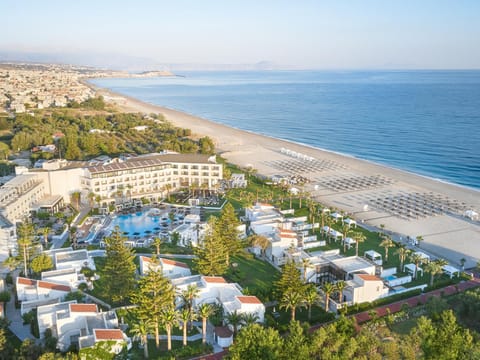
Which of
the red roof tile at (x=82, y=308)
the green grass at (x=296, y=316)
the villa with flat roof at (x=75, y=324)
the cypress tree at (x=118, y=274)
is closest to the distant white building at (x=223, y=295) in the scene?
the green grass at (x=296, y=316)

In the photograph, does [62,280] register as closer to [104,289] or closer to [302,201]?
[104,289]

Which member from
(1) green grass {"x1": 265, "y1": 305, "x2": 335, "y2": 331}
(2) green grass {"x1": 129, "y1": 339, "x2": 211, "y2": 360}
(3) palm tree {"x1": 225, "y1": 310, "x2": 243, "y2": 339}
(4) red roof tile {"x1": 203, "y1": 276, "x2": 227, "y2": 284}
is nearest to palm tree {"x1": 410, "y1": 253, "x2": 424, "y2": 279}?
(1) green grass {"x1": 265, "y1": 305, "x2": 335, "y2": 331}

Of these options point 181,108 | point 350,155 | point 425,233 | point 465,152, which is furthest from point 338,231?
point 181,108

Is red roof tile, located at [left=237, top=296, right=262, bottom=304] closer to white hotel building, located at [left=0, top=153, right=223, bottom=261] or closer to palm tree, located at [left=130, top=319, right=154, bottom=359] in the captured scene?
palm tree, located at [left=130, top=319, right=154, bottom=359]

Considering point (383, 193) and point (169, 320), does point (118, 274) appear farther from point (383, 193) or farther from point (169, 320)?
point (383, 193)

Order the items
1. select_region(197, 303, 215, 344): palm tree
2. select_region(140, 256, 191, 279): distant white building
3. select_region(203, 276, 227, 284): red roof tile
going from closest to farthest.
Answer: select_region(197, 303, 215, 344): palm tree < select_region(203, 276, 227, 284): red roof tile < select_region(140, 256, 191, 279): distant white building

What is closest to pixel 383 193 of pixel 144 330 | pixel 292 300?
pixel 292 300
